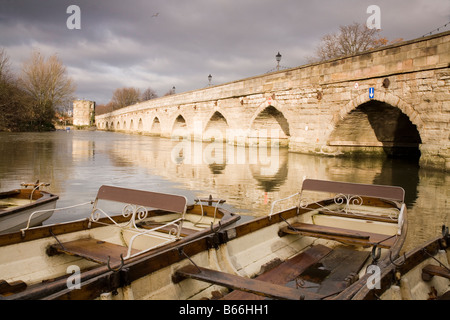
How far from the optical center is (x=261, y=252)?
12.7 ft

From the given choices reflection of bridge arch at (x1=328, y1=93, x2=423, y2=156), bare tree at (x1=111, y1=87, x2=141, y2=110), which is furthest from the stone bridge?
bare tree at (x1=111, y1=87, x2=141, y2=110)

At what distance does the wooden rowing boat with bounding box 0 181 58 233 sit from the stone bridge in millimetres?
11028

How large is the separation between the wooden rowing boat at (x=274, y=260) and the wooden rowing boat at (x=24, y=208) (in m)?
1.29

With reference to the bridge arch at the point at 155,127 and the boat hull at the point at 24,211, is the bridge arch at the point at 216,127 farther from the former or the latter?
the boat hull at the point at 24,211

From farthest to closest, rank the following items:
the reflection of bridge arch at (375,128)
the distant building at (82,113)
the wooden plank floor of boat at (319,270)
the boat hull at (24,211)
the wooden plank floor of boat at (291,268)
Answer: the distant building at (82,113)
the reflection of bridge arch at (375,128)
the boat hull at (24,211)
the wooden plank floor of boat at (319,270)
the wooden plank floor of boat at (291,268)

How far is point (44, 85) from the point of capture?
137 ft

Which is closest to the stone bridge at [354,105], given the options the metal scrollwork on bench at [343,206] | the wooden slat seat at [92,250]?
the metal scrollwork on bench at [343,206]

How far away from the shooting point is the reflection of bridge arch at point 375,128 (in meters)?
14.6

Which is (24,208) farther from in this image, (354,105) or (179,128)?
(179,128)

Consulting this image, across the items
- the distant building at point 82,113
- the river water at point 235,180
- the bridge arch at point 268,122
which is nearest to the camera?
the river water at point 235,180

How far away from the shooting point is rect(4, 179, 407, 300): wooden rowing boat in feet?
7.98

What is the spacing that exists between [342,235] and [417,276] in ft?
3.69

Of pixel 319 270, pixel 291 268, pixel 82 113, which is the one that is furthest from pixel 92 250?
pixel 82 113
